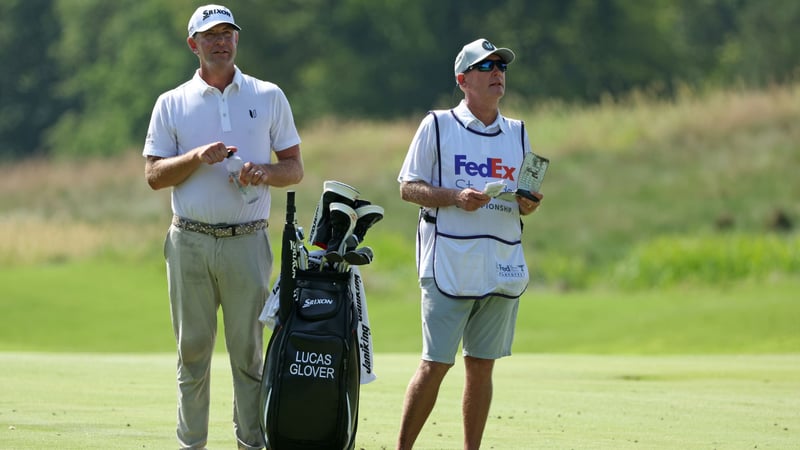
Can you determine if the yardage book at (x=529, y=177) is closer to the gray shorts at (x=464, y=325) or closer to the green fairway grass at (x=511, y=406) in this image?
the gray shorts at (x=464, y=325)

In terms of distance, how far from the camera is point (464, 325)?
623 centimetres

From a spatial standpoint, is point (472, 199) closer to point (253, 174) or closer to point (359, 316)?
point (359, 316)

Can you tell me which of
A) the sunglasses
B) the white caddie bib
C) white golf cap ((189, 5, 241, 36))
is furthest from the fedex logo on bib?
white golf cap ((189, 5, 241, 36))

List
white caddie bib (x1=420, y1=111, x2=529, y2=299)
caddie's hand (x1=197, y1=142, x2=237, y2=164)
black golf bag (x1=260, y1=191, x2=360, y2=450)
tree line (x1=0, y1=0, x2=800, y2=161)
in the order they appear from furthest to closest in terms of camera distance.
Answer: tree line (x1=0, y1=0, x2=800, y2=161)
white caddie bib (x1=420, y1=111, x2=529, y2=299)
caddie's hand (x1=197, y1=142, x2=237, y2=164)
black golf bag (x1=260, y1=191, x2=360, y2=450)

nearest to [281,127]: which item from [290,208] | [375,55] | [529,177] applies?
[290,208]

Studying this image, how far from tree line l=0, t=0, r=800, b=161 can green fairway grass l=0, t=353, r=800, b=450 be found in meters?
37.6

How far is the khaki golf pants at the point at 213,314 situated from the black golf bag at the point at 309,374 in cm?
36

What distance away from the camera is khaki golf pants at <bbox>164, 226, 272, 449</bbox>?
20.5 feet

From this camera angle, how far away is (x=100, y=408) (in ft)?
27.6

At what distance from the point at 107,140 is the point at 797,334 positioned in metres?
45.3

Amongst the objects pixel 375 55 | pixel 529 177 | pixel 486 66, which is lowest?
pixel 529 177

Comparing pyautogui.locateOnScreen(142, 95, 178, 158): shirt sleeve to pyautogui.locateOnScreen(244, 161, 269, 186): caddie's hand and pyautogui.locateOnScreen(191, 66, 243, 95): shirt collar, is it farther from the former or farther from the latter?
pyautogui.locateOnScreen(244, 161, 269, 186): caddie's hand

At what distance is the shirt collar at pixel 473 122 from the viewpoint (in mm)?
6250

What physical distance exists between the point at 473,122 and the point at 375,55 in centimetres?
4882
